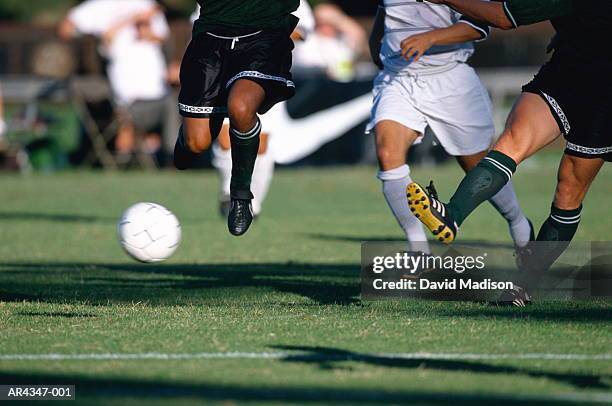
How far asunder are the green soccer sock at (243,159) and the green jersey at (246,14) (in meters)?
0.61

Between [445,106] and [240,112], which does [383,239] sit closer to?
[445,106]

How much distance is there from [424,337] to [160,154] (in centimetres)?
1546

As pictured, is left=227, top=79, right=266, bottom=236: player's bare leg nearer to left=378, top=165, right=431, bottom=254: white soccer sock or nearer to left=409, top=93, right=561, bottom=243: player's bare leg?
left=378, top=165, right=431, bottom=254: white soccer sock

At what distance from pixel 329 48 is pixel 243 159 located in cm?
1425

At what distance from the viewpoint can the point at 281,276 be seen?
8000 mm

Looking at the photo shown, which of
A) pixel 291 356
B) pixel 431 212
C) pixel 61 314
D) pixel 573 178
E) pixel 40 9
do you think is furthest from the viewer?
pixel 40 9

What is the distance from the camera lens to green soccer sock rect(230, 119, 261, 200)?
24.2 feet

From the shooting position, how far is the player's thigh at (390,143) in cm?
733

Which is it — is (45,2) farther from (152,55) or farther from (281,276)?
(281,276)

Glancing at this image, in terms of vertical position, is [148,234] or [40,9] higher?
[148,234]

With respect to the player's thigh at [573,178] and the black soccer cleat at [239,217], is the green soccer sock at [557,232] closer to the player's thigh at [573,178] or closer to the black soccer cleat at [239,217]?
the player's thigh at [573,178]

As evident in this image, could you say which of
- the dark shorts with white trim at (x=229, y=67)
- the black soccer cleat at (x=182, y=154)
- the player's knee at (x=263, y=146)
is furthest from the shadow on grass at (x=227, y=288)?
the player's knee at (x=263, y=146)

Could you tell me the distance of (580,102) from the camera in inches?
253

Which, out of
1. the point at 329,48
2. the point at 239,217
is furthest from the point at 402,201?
the point at 329,48
